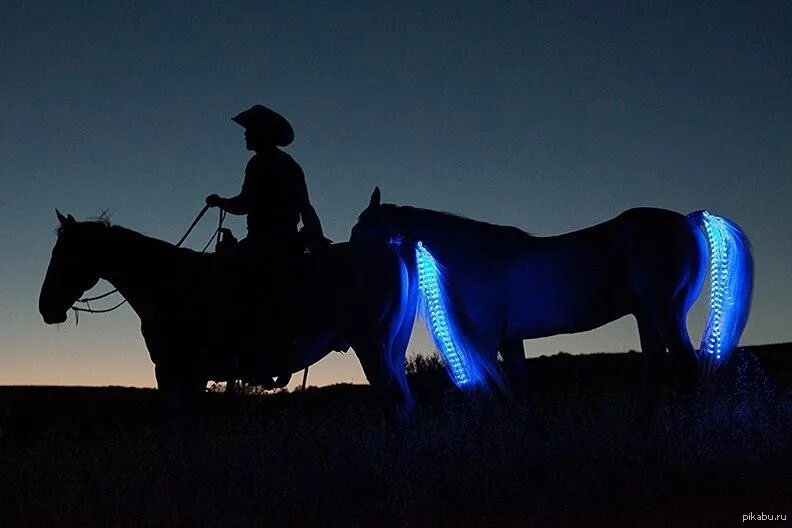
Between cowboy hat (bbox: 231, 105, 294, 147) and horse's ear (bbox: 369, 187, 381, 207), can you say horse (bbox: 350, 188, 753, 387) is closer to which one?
horse's ear (bbox: 369, 187, 381, 207)

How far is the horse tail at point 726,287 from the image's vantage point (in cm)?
1005

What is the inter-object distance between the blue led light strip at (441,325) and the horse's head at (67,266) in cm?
309

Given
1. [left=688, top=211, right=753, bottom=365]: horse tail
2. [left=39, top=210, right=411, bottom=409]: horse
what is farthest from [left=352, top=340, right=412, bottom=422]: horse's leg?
[left=688, top=211, right=753, bottom=365]: horse tail

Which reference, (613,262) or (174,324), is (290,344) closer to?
(174,324)

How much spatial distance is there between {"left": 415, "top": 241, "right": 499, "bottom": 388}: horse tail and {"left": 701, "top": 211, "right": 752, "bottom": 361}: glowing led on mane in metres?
2.22

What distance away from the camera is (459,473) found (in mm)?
7391

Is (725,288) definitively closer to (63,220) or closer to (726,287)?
(726,287)

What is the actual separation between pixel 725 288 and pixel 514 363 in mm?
2380

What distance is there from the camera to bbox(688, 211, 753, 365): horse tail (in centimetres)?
1005

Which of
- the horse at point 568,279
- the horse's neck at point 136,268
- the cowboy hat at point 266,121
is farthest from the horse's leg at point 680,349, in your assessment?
the horse's neck at point 136,268

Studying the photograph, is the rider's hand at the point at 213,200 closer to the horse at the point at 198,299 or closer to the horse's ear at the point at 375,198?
the horse at the point at 198,299

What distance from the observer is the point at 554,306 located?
1073 cm

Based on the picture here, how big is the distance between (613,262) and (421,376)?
27.2ft

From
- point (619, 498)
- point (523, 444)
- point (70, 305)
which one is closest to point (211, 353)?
point (70, 305)
